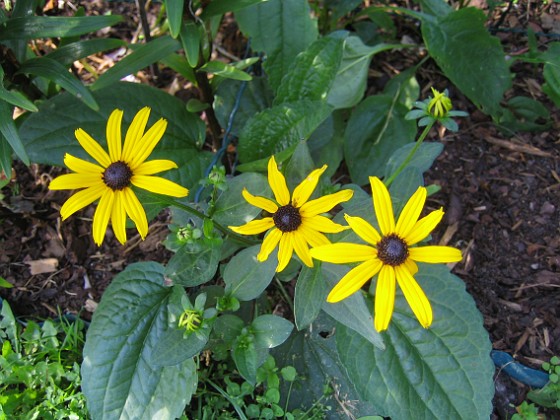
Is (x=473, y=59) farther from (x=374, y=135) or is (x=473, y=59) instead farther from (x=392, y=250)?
(x=392, y=250)

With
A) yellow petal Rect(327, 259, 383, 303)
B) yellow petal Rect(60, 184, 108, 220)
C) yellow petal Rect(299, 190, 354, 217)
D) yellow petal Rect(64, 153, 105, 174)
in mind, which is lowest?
yellow petal Rect(327, 259, 383, 303)

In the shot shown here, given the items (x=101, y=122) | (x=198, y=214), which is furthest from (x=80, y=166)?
(x=101, y=122)

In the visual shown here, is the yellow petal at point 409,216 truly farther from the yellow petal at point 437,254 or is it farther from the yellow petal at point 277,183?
the yellow petal at point 277,183

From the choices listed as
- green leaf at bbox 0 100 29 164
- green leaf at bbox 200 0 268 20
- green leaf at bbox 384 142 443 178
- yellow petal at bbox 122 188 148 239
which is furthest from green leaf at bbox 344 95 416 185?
green leaf at bbox 0 100 29 164

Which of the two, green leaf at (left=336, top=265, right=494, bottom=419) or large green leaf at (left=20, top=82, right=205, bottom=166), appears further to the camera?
large green leaf at (left=20, top=82, right=205, bottom=166)

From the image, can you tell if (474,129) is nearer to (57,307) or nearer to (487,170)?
(487,170)

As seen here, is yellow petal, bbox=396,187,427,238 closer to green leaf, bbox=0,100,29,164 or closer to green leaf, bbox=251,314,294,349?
green leaf, bbox=251,314,294,349

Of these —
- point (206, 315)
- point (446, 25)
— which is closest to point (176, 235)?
point (206, 315)
